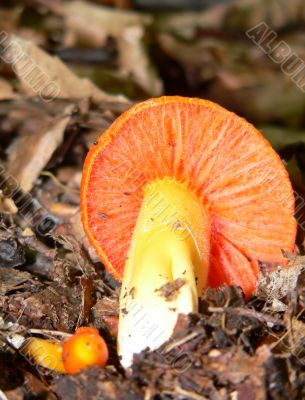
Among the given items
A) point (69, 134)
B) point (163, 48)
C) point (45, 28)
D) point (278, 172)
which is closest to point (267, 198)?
point (278, 172)

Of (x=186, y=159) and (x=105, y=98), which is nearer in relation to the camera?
(x=186, y=159)

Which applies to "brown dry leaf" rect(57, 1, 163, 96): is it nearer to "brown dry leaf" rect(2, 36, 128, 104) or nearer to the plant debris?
the plant debris

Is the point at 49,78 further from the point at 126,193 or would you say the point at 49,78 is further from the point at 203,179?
the point at 203,179

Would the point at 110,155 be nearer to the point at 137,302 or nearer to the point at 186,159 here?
the point at 186,159

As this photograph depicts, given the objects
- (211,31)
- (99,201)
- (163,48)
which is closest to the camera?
(99,201)

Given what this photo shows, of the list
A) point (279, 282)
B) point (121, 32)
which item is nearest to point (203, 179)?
point (279, 282)

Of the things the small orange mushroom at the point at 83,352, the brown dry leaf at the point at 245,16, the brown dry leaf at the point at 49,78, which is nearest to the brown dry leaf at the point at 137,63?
the brown dry leaf at the point at 49,78

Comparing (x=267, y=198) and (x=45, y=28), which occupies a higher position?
(x=45, y=28)
